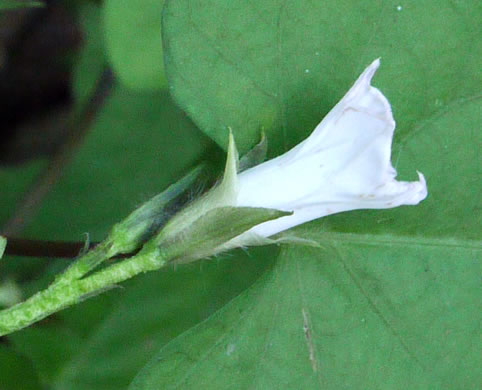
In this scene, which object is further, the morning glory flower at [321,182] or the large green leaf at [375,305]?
the large green leaf at [375,305]

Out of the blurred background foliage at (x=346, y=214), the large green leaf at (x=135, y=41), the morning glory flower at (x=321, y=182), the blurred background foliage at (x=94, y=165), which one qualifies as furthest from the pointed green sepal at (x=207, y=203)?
the large green leaf at (x=135, y=41)

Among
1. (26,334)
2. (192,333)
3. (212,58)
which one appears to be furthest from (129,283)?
(212,58)

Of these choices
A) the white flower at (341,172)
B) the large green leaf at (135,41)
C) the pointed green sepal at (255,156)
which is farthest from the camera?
the large green leaf at (135,41)

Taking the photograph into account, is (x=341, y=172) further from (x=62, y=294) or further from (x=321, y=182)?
(x=62, y=294)

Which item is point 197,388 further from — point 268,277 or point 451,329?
point 451,329

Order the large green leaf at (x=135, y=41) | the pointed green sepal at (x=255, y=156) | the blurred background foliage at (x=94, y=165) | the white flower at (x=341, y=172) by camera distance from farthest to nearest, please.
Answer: the blurred background foliage at (x=94, y=165), the large green leaf at (x=135, y=41), the pointed green sepal at (x=255, y=156), the white flower at (x=341, y=172)

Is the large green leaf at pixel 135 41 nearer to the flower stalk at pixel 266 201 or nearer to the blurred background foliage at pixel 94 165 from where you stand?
the blurred background foliage at pixel 94 165

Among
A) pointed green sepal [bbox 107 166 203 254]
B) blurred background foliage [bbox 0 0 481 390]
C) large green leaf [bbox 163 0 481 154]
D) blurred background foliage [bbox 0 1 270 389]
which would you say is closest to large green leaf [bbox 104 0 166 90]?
blurred background foliage [bbox 0 1 270 389]

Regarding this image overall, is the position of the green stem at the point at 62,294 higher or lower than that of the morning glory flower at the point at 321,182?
lower
